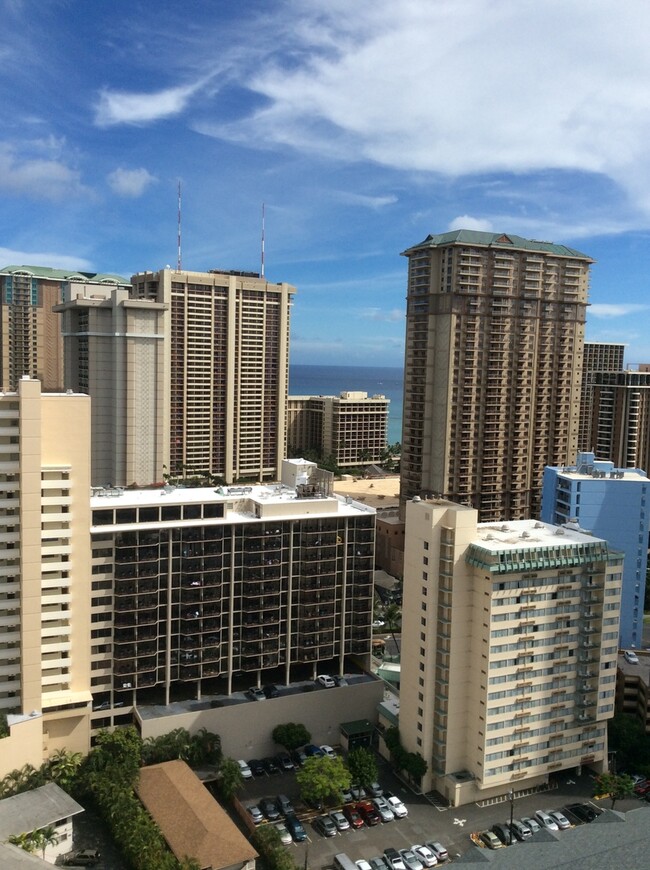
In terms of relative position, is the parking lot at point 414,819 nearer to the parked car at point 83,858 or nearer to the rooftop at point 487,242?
the parked car at point 83,858

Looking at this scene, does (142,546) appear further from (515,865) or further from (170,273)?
(170,273)

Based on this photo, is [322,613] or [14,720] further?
[322,613]

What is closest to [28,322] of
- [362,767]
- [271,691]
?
[271,691]

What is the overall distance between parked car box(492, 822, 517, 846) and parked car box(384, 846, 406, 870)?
6.12 meters

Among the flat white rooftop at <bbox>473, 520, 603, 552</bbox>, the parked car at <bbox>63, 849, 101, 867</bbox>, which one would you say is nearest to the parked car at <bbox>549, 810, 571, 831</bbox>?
the flat white rooftop at <bbox>473, 520, 603, 552</bbox>

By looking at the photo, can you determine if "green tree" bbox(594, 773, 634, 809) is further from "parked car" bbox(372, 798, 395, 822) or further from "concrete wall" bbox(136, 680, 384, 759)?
"concrete wall" bbox(136, 680, 384, 759)

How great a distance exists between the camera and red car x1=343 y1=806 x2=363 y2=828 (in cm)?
4334

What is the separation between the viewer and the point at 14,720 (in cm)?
4250

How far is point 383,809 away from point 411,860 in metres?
4.72

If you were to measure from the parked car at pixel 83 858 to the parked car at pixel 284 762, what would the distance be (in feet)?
44.7

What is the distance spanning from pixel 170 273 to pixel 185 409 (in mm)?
19900

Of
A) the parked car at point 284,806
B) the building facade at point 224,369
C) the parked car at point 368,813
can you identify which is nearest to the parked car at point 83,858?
the parked car at point 284,806

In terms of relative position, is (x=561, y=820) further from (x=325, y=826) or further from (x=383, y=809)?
(x=325, y=826)

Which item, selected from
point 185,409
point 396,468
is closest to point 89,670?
point 185,409
